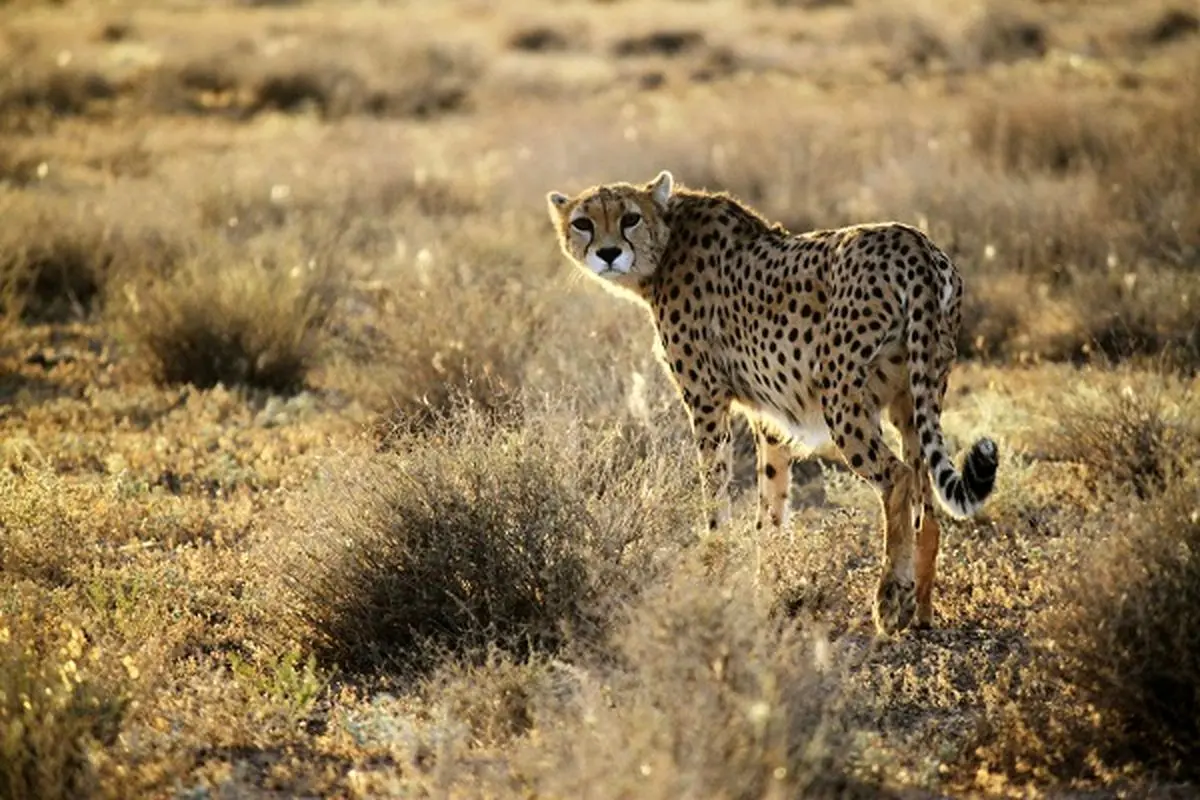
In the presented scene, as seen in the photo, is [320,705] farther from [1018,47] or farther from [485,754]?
[1018,47]

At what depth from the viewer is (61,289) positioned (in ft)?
37.8

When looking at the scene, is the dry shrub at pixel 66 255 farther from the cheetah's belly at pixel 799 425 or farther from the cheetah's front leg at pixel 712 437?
the cheetah's belly at pixel 799 425

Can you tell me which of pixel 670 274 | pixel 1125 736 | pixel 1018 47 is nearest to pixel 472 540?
pixel 670 274

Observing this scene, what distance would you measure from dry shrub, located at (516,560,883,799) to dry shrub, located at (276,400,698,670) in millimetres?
1038

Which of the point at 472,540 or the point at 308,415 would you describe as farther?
the point at 308,415

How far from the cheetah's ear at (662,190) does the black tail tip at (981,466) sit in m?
1.99

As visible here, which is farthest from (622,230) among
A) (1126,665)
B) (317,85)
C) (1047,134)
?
(317,85)

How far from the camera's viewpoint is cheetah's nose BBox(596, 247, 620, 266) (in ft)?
21.6

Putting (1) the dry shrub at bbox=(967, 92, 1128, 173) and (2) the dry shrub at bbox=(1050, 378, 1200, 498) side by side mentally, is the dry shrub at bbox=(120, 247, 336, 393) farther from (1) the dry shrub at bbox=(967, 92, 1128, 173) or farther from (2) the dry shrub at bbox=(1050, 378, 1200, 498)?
(1) the dry shrub at bbox=(967, 92, 1128, 173)

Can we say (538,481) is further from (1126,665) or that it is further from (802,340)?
(1126,665)

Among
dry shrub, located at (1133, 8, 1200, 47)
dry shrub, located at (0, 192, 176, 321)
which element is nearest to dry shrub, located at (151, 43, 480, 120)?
dry shrub, located at (1133, 8, 1200, 47)

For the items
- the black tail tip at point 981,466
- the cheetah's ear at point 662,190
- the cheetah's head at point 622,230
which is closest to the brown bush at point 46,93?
the cheetah's head at point 622,230

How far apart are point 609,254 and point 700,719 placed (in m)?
2.96

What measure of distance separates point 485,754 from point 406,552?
108 cm
